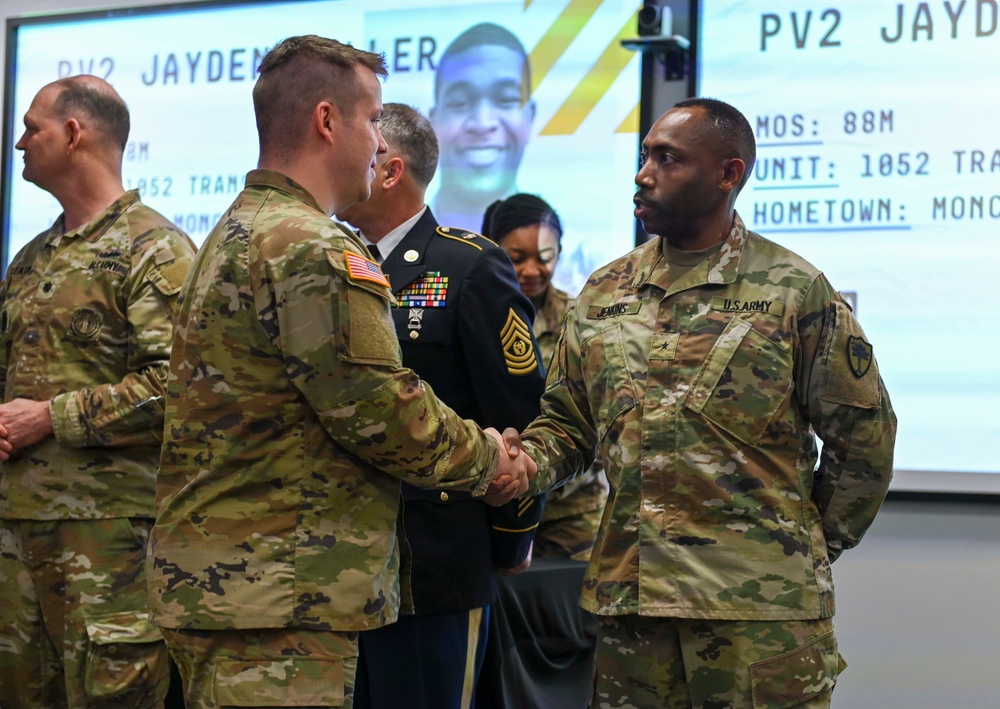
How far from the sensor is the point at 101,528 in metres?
2.57

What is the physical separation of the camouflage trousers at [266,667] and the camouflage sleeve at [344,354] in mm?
277

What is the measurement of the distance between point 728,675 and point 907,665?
2.01 meters

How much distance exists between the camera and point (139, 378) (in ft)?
8.39

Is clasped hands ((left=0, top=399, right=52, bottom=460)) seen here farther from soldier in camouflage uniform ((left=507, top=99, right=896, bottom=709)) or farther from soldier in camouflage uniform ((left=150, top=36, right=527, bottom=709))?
soldier in camouflage uniform ((left=507, top=99, right=896, bottom=709))

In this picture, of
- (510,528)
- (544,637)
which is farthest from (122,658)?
(544,637)

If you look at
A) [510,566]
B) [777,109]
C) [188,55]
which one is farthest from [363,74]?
[188,55]

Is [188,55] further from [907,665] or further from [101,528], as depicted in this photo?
[907,665]

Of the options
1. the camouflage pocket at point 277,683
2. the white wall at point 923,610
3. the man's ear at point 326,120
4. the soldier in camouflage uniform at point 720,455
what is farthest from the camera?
the white wall at point 923,610

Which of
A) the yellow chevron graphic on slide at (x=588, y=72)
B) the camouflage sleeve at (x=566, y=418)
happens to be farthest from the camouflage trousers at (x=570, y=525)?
the camouflage sleeve at (x=566, y=418)

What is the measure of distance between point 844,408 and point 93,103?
1.85 metres

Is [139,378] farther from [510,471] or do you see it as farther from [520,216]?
[520,216]

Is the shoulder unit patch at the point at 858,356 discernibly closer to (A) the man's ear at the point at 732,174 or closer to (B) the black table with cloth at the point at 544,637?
(A) the man's ear at the point at 732,174

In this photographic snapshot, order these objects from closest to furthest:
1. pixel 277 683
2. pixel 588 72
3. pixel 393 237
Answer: pixel 277 683 → pixel 393 237 → pixel 588 72

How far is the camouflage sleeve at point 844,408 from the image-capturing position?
6.70ft
